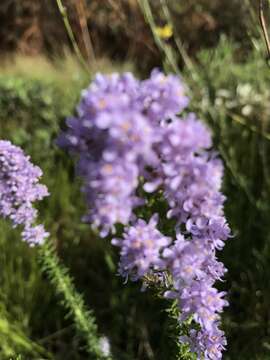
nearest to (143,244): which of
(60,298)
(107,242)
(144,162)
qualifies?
(144,162)

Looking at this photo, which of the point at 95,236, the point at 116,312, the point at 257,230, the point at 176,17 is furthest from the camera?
the point at 176,17

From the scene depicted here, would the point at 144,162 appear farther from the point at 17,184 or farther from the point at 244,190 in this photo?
the point at 244,190

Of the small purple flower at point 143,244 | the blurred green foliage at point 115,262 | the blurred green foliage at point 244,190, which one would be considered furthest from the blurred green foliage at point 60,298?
the small purple flower at point 143,244

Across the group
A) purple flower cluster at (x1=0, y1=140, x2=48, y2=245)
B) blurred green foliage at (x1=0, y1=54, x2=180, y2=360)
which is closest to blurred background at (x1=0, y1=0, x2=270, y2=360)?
blurred green foliage at (x1=0, y1=54, x2=180, y2=360)

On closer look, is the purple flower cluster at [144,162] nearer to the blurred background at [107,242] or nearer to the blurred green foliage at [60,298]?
the blurred background at [107,242]

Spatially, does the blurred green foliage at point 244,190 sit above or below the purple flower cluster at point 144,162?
below

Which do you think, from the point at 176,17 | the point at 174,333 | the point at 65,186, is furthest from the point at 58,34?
the point at 174,333

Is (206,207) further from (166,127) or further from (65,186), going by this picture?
(65,186)
